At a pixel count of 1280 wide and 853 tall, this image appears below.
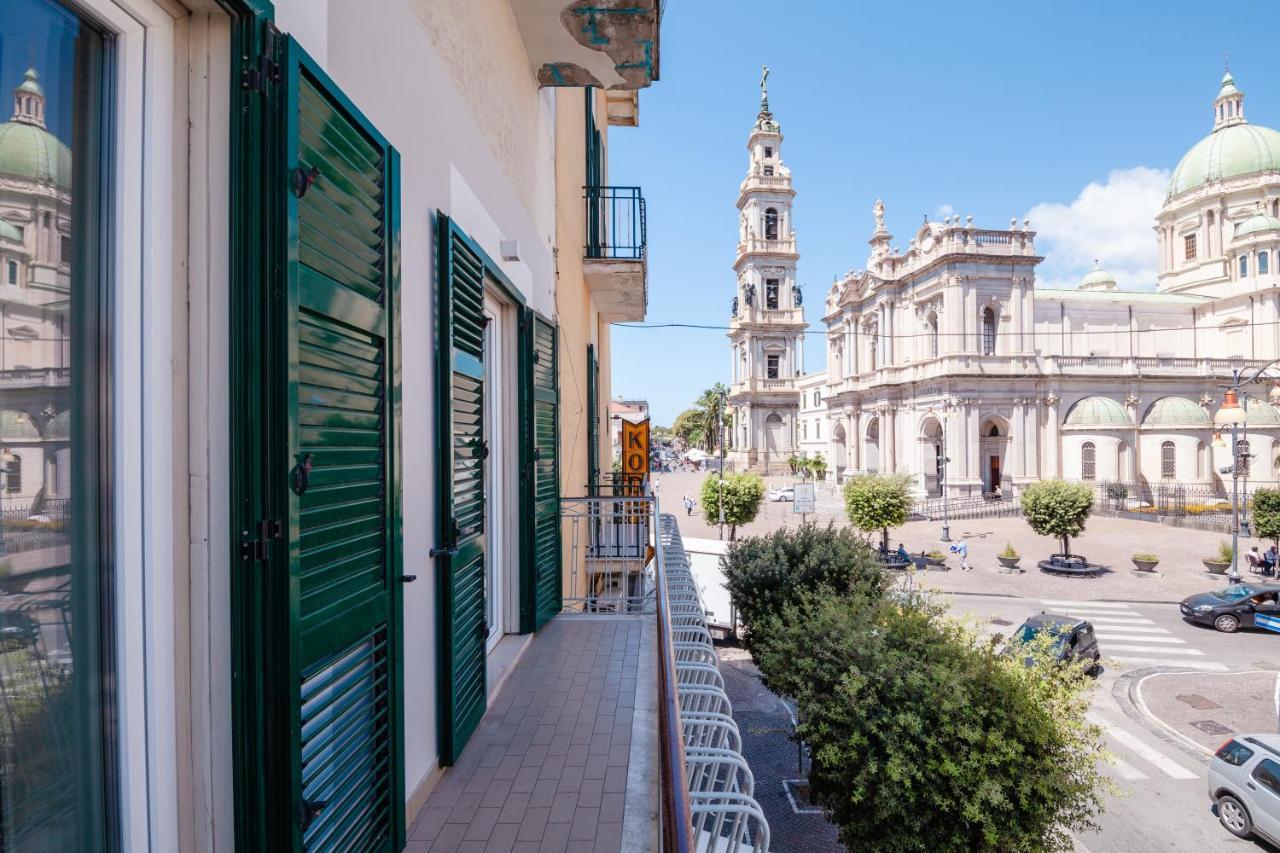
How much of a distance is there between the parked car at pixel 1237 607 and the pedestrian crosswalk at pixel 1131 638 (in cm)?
111

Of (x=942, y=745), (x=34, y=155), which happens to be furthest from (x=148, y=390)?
(x=942, y=745)

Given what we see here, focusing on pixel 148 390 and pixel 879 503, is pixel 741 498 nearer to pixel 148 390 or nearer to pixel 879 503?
pixel 879 503

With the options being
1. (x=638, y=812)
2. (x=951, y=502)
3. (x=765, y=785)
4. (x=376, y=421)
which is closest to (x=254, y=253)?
(x=376, y=421)

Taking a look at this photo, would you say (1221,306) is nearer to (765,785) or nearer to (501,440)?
(765,785)

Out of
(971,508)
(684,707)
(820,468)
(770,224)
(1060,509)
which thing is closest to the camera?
(684,707)

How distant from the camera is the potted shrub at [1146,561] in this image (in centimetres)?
2377

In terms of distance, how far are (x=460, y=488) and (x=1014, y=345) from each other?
45.7 metres

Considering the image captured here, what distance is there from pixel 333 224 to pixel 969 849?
7.21m

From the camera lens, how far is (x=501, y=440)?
5352 mm

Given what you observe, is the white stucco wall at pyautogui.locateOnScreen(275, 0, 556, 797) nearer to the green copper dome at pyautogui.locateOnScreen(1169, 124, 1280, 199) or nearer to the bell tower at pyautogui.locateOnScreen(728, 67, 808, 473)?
the bell tower at pyautogui.locateOnScreen(728, 67, 808, 473)

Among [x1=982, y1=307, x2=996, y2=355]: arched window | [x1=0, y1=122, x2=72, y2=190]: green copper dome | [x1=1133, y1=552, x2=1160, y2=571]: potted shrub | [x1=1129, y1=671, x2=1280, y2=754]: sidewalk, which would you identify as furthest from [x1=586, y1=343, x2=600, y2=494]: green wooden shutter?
[x1=982, y1=307, x2=996, y2=355]: arched window

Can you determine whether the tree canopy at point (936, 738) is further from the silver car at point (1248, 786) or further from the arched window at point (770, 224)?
the arched window at point (770, 224)

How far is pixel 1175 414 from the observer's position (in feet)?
133

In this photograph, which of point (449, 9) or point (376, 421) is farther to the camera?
point (449, 9)
